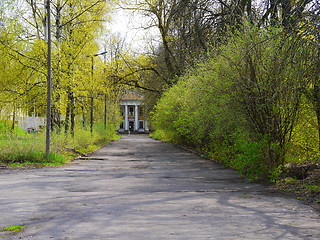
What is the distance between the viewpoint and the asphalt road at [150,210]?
19.9ft

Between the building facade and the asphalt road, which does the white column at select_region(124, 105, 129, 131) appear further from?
the asphalt road

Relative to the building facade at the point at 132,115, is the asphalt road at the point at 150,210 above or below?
below

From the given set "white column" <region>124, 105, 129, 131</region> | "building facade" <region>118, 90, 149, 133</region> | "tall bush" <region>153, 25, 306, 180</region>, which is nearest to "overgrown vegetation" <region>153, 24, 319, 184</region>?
"tall bush" <region>153, 25, 306, 180</region>

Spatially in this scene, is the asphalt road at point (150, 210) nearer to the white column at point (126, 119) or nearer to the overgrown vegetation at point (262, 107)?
Result: the overgrown vegetation at point (262, 107)

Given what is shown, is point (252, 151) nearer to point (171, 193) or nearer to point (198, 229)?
point (171, 193)

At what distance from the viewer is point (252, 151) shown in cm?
1263

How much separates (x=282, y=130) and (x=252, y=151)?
1196 mm

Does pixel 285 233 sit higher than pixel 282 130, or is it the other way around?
pixel 282 130

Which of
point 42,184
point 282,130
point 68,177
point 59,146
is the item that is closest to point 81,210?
point 42,184

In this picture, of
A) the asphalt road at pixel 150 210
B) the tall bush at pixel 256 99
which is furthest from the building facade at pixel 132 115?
the asphalt road at pixel 150 210

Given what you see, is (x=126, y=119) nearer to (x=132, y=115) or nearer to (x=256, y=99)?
(x=132, y=115)

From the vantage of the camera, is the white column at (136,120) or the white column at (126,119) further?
the white column at (136,120)

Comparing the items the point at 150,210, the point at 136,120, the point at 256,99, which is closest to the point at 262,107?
the point at 256,99

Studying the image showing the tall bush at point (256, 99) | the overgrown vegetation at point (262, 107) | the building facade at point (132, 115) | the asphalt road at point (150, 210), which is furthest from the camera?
the building facade at point (132, 115)
